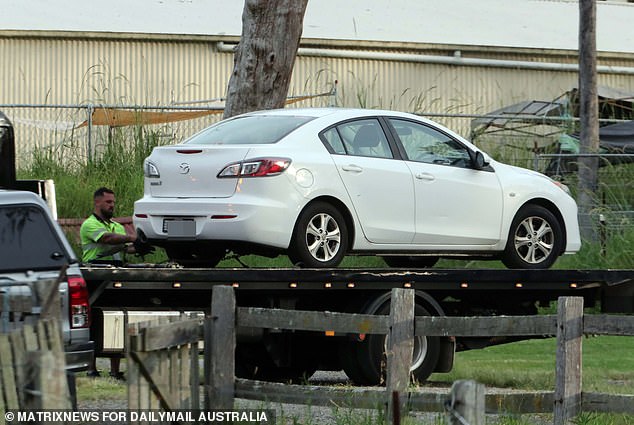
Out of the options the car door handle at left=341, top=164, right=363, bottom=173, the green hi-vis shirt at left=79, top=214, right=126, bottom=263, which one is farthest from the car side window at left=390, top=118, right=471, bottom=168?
the green hi-vis shirt at left=79, top=214, right=126, bottom=263

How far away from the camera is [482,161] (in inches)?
486

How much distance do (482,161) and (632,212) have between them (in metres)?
7.85

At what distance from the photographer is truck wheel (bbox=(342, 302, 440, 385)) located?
11.0 m

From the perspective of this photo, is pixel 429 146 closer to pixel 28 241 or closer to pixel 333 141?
pixel 333 141

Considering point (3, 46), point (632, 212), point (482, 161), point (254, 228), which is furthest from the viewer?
point (3, 46)

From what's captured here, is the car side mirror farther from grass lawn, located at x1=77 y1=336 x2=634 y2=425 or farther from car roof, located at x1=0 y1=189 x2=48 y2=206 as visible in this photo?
car roof, located at x1=0 y1=189 x2=48 y2=206

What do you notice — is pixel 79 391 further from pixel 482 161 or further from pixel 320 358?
pixel 482 161

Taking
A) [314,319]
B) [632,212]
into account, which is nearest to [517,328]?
[314,319]

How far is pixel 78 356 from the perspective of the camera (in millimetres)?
9305

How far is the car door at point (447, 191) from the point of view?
1192 cm

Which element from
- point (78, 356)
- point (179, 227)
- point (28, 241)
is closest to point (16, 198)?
point (28, 241)

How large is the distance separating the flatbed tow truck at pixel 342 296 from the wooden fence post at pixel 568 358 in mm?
2321

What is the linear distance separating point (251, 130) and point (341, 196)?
99cm

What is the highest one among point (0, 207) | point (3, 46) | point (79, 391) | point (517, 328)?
point (3, 46)
